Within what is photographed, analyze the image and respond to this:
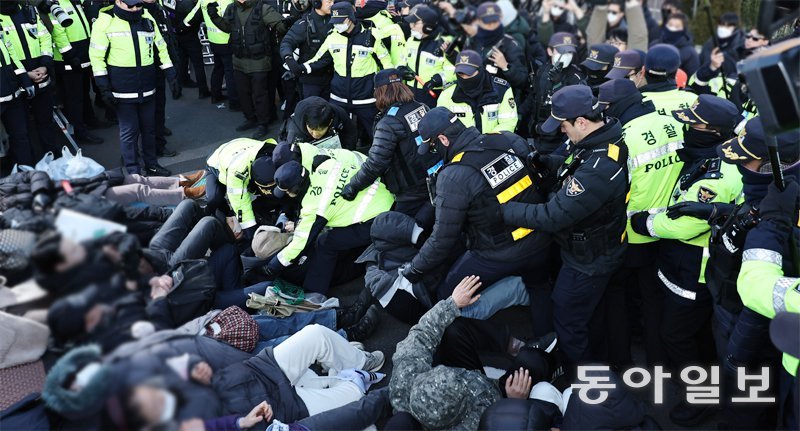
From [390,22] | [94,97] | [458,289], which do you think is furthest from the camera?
[94,97]

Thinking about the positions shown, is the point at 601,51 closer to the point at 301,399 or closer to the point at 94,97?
the point at 301,399

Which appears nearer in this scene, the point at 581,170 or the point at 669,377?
the point at 581,170

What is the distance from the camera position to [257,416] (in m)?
3.06

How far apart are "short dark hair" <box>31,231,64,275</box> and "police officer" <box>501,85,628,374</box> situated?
2426 millimetres

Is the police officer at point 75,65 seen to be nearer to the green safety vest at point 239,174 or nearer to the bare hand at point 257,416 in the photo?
the green safety vest at point 239,174

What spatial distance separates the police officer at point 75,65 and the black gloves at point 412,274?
4889 millimetres

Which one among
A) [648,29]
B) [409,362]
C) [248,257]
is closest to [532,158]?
[409,362]

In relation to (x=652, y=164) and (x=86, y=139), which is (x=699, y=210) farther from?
(x=86, y=139)

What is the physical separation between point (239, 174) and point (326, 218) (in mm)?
672

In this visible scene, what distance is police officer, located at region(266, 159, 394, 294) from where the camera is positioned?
4488mm

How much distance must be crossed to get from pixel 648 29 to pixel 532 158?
6731 mm

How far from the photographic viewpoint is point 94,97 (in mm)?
8812

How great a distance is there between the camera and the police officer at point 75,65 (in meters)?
6.98

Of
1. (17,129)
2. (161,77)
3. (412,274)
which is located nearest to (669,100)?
(412,274)
